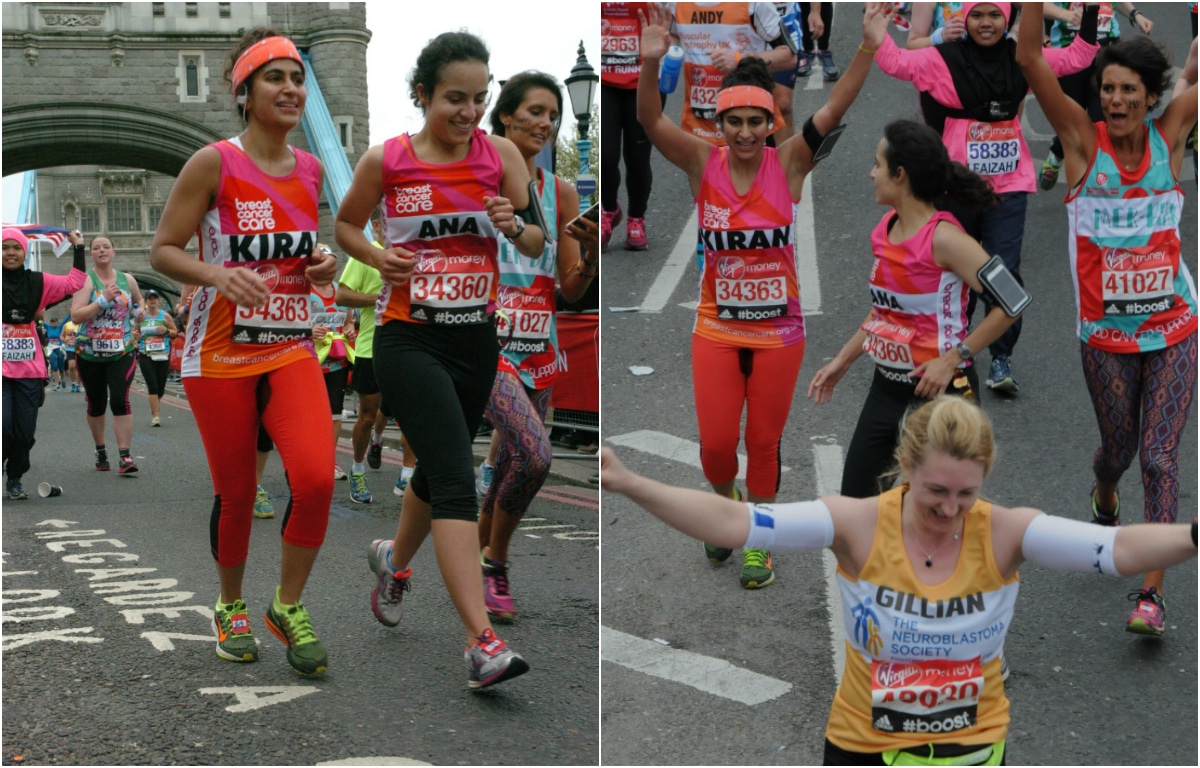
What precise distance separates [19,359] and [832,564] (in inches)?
258

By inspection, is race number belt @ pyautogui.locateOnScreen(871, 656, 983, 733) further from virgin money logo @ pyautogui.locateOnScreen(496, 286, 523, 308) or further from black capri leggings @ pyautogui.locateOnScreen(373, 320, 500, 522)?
virgin money logo @ pyautogui.locateOnScreen(496, 286, 523, 308)

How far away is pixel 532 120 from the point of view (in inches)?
220

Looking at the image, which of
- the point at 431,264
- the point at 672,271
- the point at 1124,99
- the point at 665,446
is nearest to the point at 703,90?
the point at 672,271

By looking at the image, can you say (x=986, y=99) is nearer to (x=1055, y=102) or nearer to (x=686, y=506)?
(x=1055, y=102)

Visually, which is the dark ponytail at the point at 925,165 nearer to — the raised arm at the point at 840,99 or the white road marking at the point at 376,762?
the raised arm at the point at 840,99

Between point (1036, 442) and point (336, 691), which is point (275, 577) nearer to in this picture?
point (336, 691)

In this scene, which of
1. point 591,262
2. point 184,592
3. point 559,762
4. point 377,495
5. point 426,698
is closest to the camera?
point 559,762

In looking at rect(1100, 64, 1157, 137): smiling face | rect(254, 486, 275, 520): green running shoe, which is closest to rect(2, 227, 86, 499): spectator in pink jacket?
rect(254, 486, 275, 520): green running shoe

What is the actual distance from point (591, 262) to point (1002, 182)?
3418 mm

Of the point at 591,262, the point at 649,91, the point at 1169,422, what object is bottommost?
the point at 1169,422

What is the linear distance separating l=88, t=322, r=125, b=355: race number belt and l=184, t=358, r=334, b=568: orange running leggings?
6895 millimetres

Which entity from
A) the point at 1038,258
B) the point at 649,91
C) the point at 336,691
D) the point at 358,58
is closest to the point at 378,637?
the point at 336,691

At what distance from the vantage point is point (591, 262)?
512cm

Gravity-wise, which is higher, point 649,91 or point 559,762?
point 649,91
